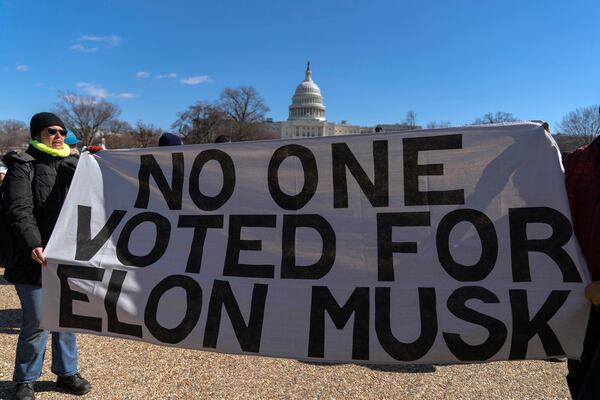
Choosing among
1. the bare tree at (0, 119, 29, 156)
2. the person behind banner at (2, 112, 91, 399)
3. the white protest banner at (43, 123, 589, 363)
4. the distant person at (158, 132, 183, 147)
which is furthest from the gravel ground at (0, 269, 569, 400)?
the bare tree at (0, 119, 29, 156)

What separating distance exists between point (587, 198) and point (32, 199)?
11.3 ft

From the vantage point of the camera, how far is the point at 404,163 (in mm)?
2652

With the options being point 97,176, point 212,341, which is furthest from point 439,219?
point 97,176

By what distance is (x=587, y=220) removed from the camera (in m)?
2.23

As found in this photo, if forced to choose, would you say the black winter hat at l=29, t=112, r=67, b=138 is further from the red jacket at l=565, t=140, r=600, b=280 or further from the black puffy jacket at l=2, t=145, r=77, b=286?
the red jacket at l=565, t=140, r=600, b=280

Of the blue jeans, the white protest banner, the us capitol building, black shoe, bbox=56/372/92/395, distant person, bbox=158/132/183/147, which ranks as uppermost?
the us capitol building

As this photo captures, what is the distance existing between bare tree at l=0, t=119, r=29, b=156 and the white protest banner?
2919 inches

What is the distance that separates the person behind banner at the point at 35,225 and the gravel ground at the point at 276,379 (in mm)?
266

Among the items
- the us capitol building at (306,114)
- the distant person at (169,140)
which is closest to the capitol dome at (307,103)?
the us capitol building at (306,114)

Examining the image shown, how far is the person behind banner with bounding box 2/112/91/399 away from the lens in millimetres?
2871

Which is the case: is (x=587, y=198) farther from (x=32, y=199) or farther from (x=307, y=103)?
(x=307, y=103)

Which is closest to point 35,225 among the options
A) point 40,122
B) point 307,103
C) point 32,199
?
point 32,199

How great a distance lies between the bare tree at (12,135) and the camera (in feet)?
222

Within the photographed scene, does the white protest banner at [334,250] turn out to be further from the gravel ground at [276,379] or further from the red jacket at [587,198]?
the gravel ground at [276,379]
